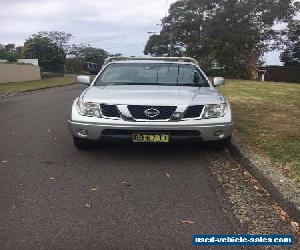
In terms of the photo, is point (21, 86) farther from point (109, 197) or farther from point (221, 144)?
point (109, 197)

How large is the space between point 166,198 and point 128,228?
928mm

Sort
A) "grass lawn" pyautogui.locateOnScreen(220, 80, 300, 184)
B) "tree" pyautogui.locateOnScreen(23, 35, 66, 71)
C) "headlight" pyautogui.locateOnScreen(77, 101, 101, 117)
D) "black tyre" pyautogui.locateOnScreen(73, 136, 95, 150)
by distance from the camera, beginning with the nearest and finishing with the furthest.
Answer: "grass lawn" pyautogui.locateOnScreen(220, 80, 300, 184), "headlight" pyautogui.locateOnScreen(77, 101, 101, 117), "black tyre" pyautogui.locateOnScreen(73, 136, 95, 150), "tree" pyautogui.locateOnScreen(23, 35, 66, 71)

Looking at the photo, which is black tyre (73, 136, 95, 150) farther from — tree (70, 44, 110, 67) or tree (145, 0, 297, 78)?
tree (70, 44, 110, 67)

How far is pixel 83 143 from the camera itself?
6.98m

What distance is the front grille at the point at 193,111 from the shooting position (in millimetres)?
6414

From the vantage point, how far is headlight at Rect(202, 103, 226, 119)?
652cm

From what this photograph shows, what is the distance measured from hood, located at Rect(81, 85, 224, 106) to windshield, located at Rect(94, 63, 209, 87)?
1.39 feet

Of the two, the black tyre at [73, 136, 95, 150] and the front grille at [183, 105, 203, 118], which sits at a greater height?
the front grille at [183, 105, 203, 118]

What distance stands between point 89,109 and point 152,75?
1.74m

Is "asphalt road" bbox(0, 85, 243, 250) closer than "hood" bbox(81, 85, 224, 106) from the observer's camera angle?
Yes

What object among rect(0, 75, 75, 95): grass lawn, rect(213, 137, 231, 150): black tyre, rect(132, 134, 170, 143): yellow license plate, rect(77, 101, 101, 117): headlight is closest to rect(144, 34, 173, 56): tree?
rect(0, 75, 75, 95): grass lawn

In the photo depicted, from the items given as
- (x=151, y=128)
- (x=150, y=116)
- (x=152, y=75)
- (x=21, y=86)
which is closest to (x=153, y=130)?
(x=151, y=128)

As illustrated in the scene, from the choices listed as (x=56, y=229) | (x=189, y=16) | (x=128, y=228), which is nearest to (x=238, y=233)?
(x=128, y=228)

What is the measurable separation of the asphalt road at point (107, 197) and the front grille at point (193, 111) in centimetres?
68
